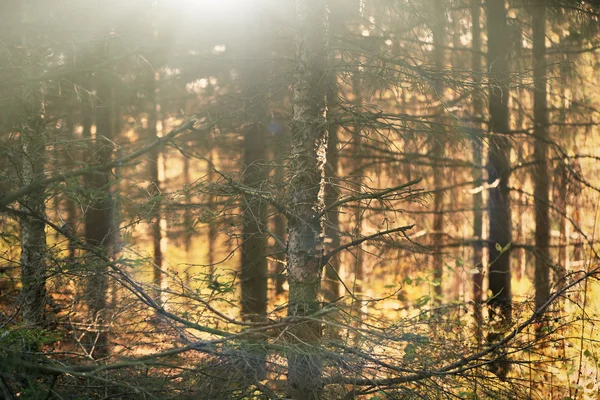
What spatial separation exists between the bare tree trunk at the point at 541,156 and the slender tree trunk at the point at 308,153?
16.9ft

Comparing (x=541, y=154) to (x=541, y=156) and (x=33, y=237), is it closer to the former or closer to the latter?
(x=541, y=156)

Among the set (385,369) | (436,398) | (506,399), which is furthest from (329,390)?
(506,399)

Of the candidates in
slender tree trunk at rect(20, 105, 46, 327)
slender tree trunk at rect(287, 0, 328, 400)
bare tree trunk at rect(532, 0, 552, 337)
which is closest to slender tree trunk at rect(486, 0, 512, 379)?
bare tree trunk at rect(532, 0, 552, 337)

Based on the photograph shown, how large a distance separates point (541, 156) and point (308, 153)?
5.70 m

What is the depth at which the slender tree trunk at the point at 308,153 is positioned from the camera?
549cm

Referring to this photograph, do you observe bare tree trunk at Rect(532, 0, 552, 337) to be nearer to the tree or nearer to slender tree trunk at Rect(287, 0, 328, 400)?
the tree

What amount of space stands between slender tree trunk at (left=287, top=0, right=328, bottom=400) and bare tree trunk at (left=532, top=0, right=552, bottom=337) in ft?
16.9

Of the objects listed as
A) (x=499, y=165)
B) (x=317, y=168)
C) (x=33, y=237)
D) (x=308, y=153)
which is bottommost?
(x=33, y=237)

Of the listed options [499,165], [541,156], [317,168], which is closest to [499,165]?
[499,165]

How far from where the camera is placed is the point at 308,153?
5.55m

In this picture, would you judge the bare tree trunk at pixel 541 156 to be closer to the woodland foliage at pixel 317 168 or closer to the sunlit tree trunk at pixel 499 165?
the woodland foliage at pixel 317 168

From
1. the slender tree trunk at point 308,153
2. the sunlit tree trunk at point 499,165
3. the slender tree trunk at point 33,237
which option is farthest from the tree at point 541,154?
the slender tree trunk at point 33,237

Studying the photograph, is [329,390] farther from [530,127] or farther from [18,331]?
[530,127]

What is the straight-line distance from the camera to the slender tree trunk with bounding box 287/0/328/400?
549 cm
